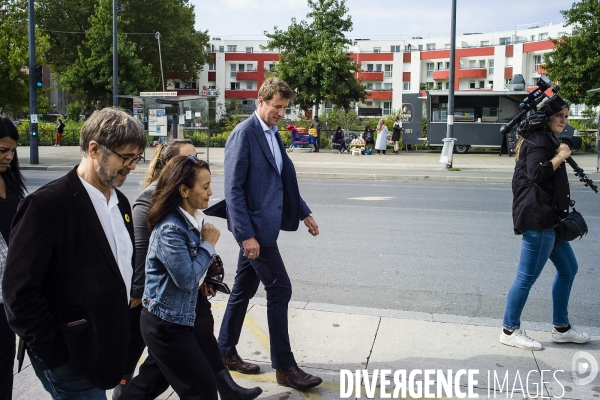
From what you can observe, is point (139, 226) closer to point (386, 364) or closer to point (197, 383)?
point (197, 383)

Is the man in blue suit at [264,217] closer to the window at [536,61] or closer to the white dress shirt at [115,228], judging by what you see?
the white dress shirt at [115,228]

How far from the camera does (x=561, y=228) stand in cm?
437

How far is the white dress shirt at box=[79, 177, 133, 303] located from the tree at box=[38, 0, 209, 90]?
157ft

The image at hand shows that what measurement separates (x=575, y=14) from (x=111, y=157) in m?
27.2

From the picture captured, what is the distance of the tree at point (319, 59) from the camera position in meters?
29.8

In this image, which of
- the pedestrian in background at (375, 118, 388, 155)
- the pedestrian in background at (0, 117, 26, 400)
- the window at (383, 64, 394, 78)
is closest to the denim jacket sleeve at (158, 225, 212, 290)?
the pedestrian in background at (0, 117, 26, 400)

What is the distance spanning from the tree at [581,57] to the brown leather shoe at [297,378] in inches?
965

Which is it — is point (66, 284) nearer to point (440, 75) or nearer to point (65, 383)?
point (65, 383)

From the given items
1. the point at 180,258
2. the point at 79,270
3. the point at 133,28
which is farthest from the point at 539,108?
the point at 133,28

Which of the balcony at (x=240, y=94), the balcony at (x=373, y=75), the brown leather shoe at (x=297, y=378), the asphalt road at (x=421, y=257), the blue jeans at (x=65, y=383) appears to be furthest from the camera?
the balcony at (x=240, y=94)

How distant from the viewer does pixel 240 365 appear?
4.04 metres

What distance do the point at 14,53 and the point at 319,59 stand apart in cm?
1373

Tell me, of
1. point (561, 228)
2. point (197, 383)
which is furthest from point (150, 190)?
point (561, 228)

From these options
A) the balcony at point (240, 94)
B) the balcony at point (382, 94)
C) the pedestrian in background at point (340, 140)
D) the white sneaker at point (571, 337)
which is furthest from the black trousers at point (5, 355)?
the balcony at point (240, 94)
